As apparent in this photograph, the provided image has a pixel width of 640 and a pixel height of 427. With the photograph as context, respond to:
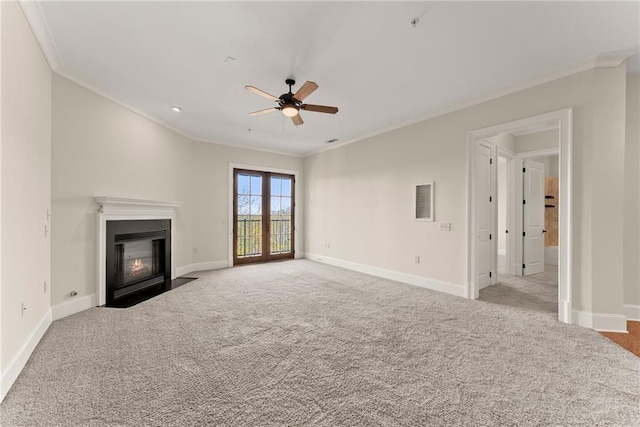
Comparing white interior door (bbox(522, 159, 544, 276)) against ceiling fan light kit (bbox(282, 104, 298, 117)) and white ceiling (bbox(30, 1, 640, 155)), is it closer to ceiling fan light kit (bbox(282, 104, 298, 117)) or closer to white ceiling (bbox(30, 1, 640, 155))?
white ceiling (bbox(30, 1, 640, 155))

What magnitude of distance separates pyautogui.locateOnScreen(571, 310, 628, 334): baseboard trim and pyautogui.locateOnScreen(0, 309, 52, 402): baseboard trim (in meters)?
5.21

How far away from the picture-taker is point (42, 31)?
2.50 meters

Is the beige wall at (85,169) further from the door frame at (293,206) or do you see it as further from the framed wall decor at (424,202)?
the framed wall decor at (424,202)

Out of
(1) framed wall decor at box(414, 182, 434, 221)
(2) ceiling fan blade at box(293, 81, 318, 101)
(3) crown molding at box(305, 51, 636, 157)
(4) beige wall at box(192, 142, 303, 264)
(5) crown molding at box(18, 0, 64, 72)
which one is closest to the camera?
(5) crown molding at box(18, 0, 64, 72)

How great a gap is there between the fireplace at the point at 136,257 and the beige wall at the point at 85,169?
0.23m

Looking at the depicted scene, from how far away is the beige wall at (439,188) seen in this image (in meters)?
2.98

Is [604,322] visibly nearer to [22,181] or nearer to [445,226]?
[445,226]

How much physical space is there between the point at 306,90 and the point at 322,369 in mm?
2662

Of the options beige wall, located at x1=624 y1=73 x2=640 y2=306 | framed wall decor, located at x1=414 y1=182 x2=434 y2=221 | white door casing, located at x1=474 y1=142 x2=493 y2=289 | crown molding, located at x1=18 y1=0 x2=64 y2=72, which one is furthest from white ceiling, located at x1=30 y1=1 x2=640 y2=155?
framed wall decor, located at x1=414 y1=182 x2=434 y2=221

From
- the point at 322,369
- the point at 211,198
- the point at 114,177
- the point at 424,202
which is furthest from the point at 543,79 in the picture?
the point at 211,198

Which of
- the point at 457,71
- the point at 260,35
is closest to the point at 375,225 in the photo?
the point at 457,71

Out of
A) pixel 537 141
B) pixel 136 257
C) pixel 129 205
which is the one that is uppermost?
pixel 537 141

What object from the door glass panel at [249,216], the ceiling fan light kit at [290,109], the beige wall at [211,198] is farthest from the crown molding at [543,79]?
the beige wall at [211,198]

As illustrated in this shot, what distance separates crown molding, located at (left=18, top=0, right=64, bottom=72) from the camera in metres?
2.21
